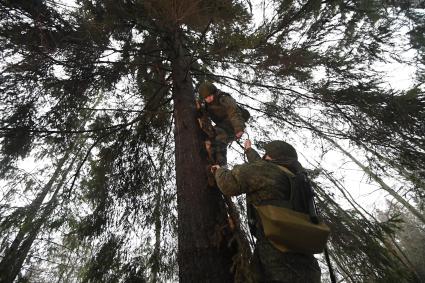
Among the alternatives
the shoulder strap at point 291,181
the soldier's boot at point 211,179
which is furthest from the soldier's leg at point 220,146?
the shoulder strap at point 291,181

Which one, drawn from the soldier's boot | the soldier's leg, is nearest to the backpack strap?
the soldier's boot

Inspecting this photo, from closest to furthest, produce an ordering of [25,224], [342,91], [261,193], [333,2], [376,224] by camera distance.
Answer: [261,193], [376,224], [25,224], [342,91], [333,2]

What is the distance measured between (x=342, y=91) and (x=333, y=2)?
1.65 metres

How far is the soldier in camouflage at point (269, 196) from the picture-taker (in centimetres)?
223

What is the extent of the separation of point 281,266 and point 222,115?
2.46 metres

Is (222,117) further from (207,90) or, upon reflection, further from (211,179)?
(211,179)

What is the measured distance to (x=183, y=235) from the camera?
2.69 metres

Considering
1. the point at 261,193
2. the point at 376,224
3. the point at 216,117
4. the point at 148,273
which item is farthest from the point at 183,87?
the point at 376,224

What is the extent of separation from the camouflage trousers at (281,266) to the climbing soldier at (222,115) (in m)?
1.47

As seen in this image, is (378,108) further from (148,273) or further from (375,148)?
(148,273)

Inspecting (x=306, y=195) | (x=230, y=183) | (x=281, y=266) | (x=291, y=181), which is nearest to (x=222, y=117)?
(x=230, y=183)

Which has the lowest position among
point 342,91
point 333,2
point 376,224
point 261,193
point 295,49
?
point 261,193

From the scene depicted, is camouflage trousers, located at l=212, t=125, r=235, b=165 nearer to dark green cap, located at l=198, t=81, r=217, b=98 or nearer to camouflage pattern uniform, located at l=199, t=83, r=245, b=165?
camouflage pattern uniform, located at l=199, t=83, r=245, b=165

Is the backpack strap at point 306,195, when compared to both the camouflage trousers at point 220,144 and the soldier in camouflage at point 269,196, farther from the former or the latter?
the camouflage trousers at point 220,144
